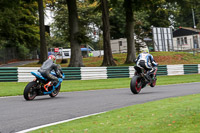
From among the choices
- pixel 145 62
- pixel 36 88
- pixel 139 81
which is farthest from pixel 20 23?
pixel 36 88

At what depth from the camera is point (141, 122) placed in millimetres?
6703

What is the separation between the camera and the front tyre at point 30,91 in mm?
11625

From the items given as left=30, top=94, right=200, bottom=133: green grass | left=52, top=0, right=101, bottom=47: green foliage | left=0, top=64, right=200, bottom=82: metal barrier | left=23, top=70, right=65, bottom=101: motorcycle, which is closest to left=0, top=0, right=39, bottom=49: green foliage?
left=0, top=64, right=200, bottom=82: metal barrier

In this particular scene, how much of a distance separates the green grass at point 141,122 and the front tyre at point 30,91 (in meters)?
4.19

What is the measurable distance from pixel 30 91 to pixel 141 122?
19.4 feet

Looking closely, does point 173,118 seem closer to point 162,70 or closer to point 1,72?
point 1,72

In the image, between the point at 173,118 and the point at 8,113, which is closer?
the point at 173,118

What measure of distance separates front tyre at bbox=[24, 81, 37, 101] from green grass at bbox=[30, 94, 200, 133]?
13.7 feet

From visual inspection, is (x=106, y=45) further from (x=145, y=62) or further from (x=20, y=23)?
(x=145, y=62)

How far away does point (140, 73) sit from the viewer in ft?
45.0

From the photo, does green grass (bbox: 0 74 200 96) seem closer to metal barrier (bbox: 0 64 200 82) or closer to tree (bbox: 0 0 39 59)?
metal barrier (bbox: 0 64 200 82)

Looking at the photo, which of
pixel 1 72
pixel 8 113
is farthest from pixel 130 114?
pixel 1 72

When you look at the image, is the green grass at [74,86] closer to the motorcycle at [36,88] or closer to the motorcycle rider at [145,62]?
the motorcycle at [36,88]

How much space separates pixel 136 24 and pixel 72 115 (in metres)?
42.3
